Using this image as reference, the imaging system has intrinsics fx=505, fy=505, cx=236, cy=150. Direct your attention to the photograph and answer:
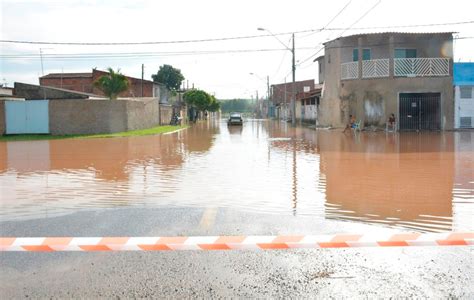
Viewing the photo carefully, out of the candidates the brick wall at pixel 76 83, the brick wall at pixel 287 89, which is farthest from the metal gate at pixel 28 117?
the brick wall at pixel 287 89

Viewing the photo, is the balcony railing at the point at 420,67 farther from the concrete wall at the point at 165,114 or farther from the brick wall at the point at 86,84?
the brick wall at the point at 86,84

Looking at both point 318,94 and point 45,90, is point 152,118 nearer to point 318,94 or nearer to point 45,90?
point 45,90

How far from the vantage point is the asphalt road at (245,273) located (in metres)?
4.52

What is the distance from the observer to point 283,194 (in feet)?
31.6

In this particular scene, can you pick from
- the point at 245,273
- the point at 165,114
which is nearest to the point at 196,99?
the point at 165,114

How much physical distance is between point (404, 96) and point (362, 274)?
1302 inches

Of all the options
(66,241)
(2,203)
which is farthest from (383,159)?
(66,241)

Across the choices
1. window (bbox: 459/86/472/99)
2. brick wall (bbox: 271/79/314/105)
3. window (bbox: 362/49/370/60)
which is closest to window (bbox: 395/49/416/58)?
window (bbox: 362/49/370/60)

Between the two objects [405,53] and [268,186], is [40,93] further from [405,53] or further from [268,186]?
[268,186]

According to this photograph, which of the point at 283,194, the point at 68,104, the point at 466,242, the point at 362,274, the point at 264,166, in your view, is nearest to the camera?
the point at 362,274

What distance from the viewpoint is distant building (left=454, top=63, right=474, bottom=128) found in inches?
1375

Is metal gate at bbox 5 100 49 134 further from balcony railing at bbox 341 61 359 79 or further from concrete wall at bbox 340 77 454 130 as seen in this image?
concrete wall at bbox 340 77 454 130

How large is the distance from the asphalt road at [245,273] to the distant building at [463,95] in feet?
105

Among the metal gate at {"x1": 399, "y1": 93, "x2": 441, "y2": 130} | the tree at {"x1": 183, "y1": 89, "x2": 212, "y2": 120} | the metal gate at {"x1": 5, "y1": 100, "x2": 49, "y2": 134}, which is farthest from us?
the tree at {"x1": 183, "y1": 89, "x2": 212, "y2": 120}
